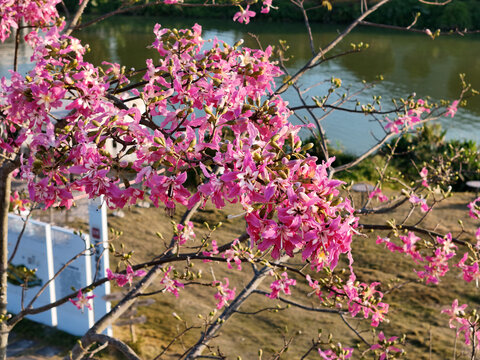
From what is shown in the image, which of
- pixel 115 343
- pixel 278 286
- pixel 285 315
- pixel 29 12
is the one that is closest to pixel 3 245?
pixel 115 343

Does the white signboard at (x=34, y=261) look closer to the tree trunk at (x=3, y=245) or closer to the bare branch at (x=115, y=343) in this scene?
the tree trunk at (x=3, y=245)

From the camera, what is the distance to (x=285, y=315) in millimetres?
5723

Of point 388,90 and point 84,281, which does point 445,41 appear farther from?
point 84,281

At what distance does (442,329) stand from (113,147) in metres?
6.55

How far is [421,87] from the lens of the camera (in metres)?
18.8

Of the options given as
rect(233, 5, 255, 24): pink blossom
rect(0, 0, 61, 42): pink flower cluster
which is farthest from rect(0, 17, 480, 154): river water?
rect(233, 5, 255, 24): pink blossom

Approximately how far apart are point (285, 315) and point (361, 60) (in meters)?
18.6

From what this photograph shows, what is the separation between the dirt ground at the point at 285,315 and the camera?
510cm

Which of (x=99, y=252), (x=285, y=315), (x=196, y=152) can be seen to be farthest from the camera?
(x=285, y=315)

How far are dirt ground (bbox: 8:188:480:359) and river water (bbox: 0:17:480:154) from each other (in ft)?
16.9

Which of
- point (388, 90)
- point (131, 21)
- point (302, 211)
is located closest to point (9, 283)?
point (302, 211)

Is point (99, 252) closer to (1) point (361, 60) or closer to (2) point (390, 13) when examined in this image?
(1) point (361, 60)

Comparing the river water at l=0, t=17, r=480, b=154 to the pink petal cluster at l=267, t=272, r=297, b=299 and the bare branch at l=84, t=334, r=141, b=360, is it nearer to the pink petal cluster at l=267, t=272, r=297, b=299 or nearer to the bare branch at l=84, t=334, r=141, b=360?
the pink petal cluster at l=267, t=272, r=297, b=299

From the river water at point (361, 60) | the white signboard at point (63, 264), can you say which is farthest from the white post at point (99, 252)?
the river water at point (361, 60)
